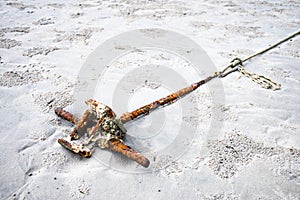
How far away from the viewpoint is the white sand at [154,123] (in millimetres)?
1814

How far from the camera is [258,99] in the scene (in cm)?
286

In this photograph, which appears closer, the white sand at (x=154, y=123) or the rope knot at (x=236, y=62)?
the white sand at (x=154, y=123)

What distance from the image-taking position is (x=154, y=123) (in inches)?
98.9

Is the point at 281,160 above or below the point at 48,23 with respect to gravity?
below

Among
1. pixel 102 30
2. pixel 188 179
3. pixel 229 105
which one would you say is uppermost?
pixel 102 30

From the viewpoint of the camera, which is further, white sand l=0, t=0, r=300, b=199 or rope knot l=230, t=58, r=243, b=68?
rope knot l=230, t=58, r=243, b=68

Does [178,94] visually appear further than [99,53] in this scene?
No

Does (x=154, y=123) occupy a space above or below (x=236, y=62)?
below

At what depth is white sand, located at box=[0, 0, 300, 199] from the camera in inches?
71.4

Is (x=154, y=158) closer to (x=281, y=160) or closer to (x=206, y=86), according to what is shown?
(x=281, y=160)

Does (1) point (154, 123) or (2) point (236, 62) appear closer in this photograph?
(1) point (154, 123)

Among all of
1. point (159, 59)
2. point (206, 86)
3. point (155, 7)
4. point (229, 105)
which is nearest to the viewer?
point (229, 105)

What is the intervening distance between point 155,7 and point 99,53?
3.16 metres

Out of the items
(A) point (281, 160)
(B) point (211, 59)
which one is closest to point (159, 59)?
(B) point (211, 59)
